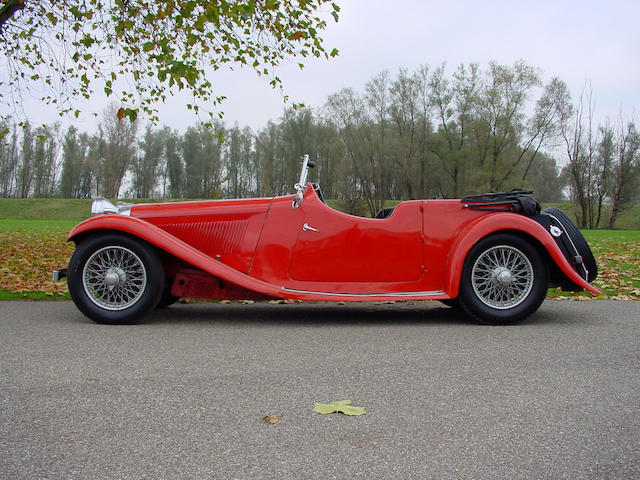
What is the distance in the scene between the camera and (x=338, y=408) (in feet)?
8.77

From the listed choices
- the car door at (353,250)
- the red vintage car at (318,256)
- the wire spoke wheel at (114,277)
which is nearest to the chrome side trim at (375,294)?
the red vintage car at (318,256)

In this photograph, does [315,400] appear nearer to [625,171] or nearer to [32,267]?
[32,267]

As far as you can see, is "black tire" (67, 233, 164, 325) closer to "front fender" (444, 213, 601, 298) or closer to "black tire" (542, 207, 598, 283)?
"front fender" (444, 213, 601, 298)

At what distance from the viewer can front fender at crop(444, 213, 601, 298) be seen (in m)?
4.99

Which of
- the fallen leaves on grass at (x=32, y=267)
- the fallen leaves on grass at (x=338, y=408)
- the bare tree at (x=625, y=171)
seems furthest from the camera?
the bare tree at (x=625, y=171)

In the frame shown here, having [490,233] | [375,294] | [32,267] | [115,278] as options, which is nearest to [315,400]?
[375,294]

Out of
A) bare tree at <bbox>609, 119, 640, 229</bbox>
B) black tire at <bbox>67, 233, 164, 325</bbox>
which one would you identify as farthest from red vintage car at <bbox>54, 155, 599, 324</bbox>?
bare tree at <bbox>609, 119, 640, 229</bbox>

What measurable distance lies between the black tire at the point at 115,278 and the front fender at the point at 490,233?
8.77 ft

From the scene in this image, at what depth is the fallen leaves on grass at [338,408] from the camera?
263cm

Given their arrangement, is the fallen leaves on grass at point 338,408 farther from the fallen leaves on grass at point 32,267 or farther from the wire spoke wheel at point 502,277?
the fallen leaves on grass at point 32,267

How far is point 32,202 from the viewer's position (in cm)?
6294

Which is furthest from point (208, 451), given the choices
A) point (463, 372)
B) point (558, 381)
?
point (558, 381)

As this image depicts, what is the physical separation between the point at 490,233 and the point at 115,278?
137 inches

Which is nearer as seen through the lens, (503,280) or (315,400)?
(315,400)
